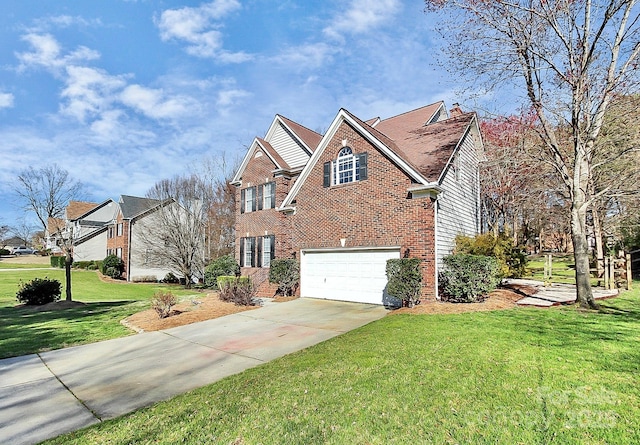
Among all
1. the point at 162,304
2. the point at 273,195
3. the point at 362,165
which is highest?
the point at 362,165

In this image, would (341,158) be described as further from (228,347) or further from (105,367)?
(105,367)

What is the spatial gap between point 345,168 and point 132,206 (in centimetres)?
2702

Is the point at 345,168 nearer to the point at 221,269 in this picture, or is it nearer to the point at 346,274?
the point at 346,274

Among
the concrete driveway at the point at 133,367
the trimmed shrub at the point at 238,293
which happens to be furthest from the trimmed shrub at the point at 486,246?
the trimmed shrub at the point at 238,293

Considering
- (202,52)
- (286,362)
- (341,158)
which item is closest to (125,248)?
(202,52)

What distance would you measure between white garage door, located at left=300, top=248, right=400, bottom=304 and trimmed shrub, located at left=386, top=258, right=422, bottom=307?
108cm

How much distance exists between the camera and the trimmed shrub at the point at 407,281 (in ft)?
35.8

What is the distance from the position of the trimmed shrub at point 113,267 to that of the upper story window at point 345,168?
25.2 metres

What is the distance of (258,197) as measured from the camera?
1891 cm

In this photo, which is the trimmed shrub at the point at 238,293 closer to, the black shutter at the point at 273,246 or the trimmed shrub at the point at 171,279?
the black shutter at the point at 273,246

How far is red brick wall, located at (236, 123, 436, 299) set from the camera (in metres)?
11.5

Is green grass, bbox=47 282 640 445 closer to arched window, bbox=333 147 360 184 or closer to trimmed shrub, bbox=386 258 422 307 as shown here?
trimmed shrub, bbox=386 258 422 307

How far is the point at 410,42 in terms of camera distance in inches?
533

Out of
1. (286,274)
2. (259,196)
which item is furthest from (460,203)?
(259,196)
